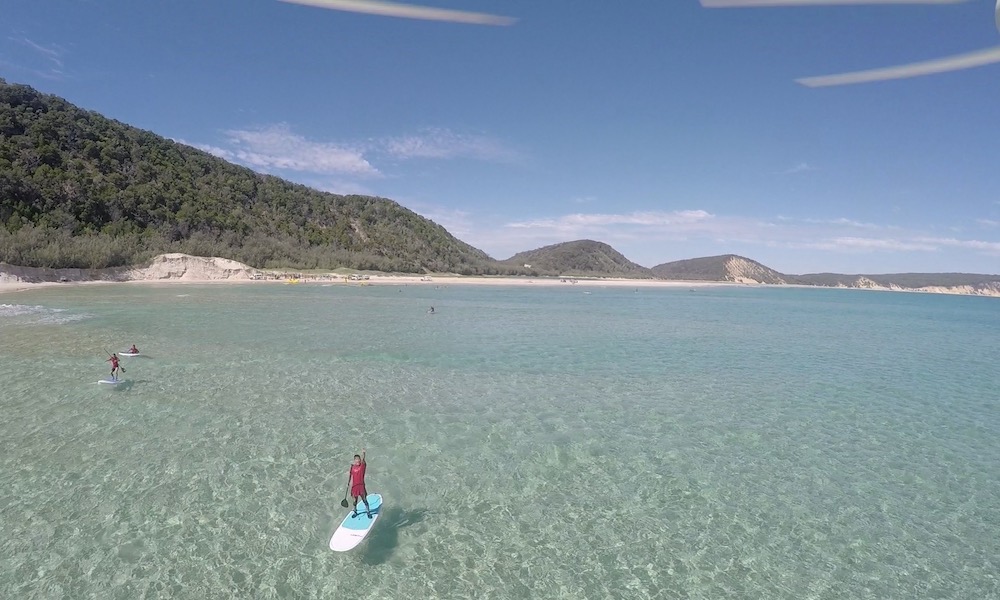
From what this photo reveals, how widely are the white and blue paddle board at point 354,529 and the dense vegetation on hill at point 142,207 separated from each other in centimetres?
7757

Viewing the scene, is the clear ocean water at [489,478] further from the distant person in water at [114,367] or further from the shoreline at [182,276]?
the shoreline at [182,276]

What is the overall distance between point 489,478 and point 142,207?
108741mm

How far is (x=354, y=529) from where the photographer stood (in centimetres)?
879

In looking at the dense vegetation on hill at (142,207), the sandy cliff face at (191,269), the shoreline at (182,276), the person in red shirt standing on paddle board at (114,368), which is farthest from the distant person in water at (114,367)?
the sandy cliff face at (191,269)

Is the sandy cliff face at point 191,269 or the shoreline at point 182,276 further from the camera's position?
the sandy cliff face at point 191,269

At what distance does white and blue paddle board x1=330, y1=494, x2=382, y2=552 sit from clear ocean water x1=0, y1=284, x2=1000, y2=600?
0.25 metres

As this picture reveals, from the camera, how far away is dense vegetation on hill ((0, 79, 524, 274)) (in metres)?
74.3

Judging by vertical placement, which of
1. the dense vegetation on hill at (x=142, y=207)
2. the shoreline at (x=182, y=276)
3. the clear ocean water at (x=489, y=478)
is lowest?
the clear ocean water at (x=489, y=478)

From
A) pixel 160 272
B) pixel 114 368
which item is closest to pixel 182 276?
pixel 160 272

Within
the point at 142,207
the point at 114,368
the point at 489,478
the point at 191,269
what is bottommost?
the point at 489,478

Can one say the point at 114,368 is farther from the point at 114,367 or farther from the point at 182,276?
the point at 182,276

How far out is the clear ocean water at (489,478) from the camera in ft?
26.7

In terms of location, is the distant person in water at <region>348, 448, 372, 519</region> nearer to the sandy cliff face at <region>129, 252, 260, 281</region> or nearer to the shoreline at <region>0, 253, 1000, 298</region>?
the shoreline at <region>0, 253, 1000, 298</region>

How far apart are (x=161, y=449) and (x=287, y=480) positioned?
3.96 m
